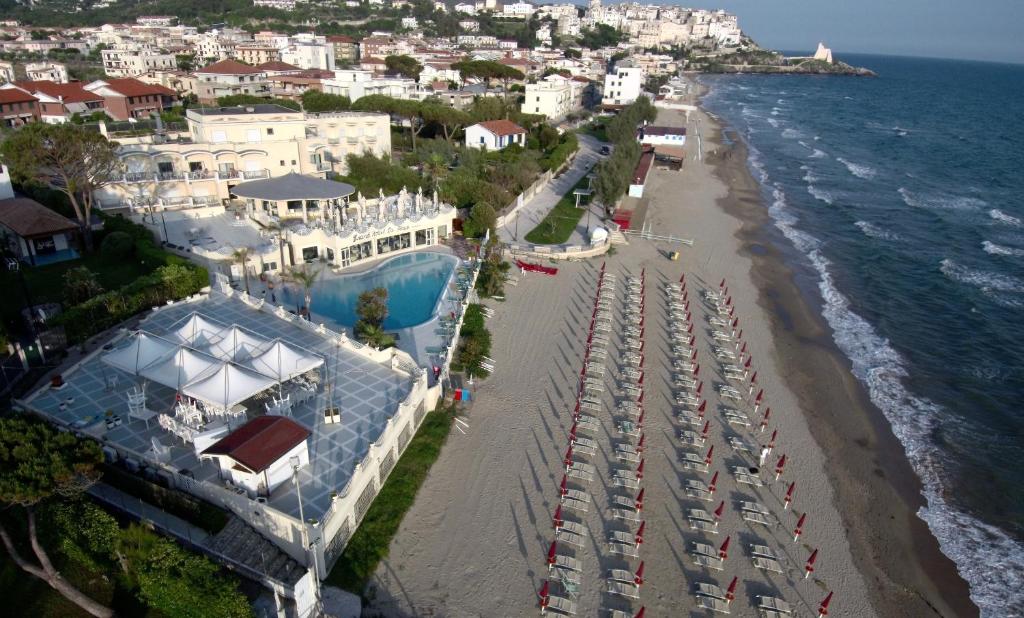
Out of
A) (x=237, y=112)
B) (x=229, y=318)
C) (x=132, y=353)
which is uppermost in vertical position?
(x=237, y=112)

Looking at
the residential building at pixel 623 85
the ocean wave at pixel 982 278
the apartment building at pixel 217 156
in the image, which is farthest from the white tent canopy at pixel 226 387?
the residential building at pixel 623 85

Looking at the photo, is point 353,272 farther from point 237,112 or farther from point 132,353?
point 237,112

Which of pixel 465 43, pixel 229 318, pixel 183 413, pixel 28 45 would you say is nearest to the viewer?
pixel 183 413

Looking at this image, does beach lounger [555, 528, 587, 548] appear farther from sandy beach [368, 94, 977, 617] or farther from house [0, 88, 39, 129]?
house [0, 88, 39, 129]

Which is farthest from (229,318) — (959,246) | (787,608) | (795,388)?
(959,246)

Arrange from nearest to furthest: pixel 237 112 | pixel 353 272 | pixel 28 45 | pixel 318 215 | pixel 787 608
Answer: pixel 787 608 → pixel 353 272 → pixel 318 215 → pixel 237 112 → pixel 28 45

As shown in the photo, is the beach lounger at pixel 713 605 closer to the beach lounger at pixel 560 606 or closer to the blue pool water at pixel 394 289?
the beach lounger at pixel 560 606

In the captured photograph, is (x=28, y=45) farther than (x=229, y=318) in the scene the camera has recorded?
Yes
